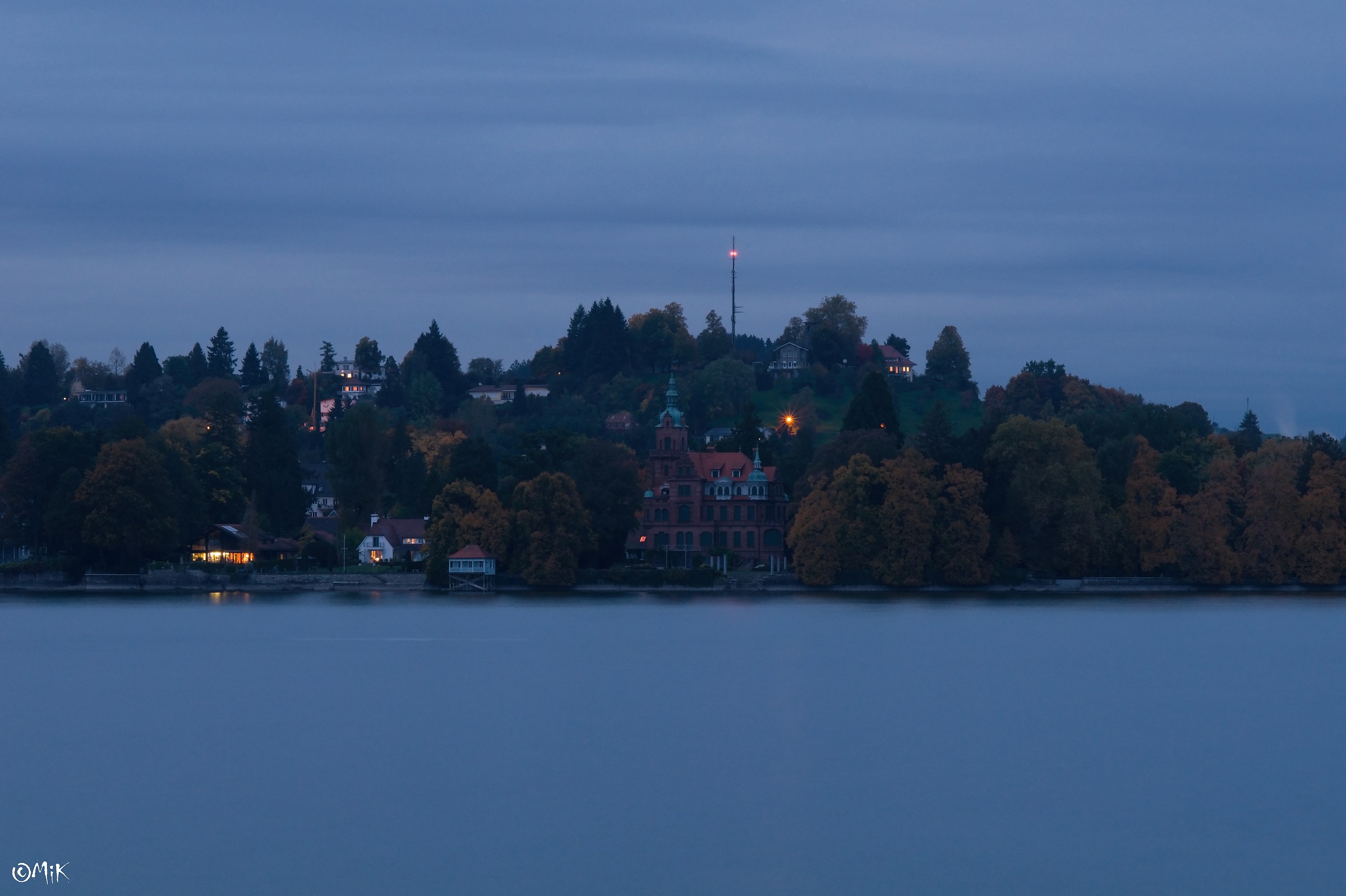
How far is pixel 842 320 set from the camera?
15538 centimetres

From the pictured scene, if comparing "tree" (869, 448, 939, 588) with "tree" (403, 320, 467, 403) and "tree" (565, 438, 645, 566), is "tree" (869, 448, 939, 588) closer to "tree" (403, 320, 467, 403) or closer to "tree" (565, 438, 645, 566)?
"tree" (565, 438, 645, 566)

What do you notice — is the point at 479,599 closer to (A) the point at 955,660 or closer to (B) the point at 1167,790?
(A) the point at 955,660

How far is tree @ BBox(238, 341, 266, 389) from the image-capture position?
546 feet

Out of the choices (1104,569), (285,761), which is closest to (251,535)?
(1104,569)

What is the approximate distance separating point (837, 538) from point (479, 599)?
17.4 m

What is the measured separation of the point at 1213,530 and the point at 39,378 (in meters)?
130

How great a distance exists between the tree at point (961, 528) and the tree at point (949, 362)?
262ft

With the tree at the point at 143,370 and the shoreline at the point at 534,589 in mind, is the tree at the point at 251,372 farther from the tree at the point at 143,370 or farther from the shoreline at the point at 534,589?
the shoreline at the point at 534,589

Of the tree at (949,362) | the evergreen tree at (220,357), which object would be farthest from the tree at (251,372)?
the tree at (949,362)

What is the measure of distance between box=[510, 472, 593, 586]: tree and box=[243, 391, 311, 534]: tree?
2181 centimetres

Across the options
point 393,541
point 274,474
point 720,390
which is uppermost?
point 720,390

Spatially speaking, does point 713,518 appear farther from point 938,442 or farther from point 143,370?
point 143,370

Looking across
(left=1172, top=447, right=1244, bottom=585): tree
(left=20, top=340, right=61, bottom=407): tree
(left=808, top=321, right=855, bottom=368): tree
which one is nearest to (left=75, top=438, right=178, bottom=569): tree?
(left=1172, top=447, right=1244, bottom=585): tree

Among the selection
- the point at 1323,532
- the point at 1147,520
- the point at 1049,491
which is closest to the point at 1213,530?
the point at 1147,520
